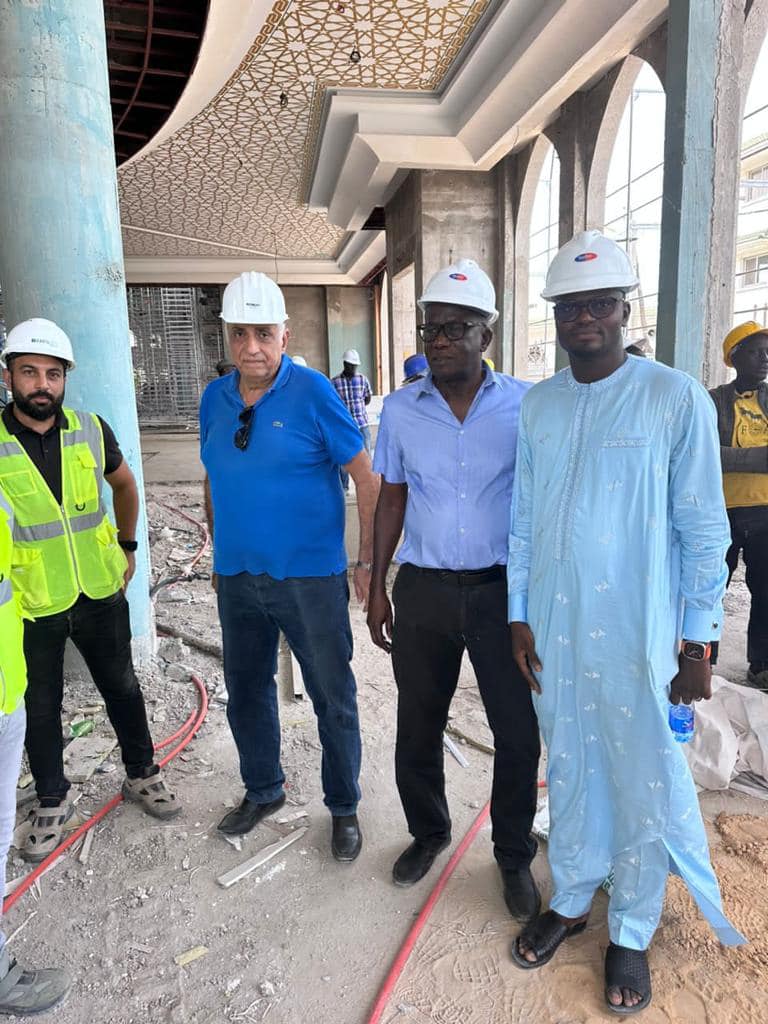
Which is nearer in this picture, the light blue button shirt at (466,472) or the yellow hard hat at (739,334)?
the light blue button shirt at (466,472)

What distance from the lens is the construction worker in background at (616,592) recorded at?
167 centimetres

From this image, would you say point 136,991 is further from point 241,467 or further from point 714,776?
point 714,776

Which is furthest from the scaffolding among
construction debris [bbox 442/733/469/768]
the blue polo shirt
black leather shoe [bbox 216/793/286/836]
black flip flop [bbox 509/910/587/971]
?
black flip flop [bbox 509/910/587/971]

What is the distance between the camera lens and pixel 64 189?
11.1ft

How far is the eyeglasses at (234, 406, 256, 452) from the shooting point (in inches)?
89.6

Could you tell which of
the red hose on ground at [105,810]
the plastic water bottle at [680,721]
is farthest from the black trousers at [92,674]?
the plastic water bottle at [680,721]

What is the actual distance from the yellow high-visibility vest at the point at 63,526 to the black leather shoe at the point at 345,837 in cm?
126

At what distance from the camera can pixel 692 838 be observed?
1.80m

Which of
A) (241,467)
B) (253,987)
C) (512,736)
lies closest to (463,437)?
(241,467)

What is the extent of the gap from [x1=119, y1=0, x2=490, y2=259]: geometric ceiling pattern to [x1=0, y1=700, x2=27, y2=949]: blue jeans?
6090 mm

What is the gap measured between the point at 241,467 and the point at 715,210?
261 cm

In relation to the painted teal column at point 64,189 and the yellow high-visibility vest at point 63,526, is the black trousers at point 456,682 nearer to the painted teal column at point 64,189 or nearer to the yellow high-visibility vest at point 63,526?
the yellow high-visibility vest at point 63,526

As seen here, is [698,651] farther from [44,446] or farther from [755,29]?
[755,29]

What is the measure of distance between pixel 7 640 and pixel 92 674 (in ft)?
3.15
